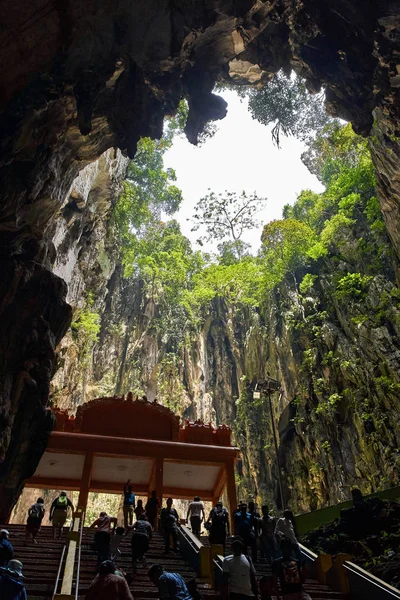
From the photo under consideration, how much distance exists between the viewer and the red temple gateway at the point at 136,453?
1479 cm

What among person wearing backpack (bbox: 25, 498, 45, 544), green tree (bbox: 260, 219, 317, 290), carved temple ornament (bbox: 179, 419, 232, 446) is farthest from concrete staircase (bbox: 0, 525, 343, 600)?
green tree (bbox: 260, 219, 317, 290)

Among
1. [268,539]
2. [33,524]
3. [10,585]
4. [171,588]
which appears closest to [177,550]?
[268,539]

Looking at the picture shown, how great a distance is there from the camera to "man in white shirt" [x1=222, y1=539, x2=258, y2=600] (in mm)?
5395

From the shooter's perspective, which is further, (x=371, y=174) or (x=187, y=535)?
(x=371, y=174)

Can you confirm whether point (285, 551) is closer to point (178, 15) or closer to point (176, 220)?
point (178, 15)

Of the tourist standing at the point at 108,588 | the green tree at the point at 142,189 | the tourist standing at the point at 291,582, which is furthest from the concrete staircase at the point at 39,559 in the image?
the green tree at the point at 142,189

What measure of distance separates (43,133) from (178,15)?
6286 millimetres

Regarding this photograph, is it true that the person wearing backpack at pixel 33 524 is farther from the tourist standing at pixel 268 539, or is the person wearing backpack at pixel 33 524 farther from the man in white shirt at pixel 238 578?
the man in white shirt at pixel 238 578

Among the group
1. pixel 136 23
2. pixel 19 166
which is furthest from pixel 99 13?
pixel 19 166

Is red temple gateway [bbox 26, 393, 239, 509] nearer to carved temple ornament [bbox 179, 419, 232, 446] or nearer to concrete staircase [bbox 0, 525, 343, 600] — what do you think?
carved temple ornament [bbox 179, 419, 232, 446]

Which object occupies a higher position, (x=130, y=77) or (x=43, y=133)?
(x=130, y=77)

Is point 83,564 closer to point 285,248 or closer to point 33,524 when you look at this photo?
point 33,524

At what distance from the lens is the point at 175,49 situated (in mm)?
15070

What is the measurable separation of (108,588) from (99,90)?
13.5 meters
